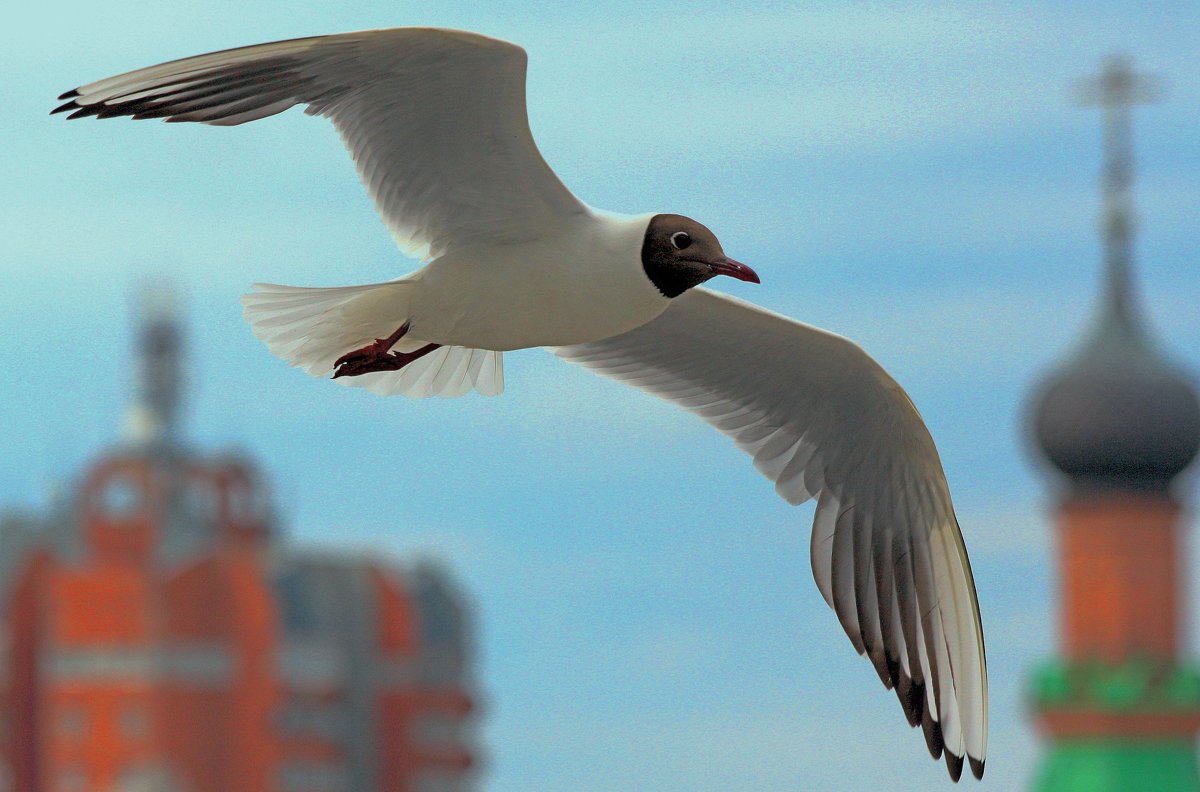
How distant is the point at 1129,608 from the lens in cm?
5241

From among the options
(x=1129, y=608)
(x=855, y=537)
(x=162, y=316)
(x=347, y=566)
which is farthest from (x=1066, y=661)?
(x=855, y=537)

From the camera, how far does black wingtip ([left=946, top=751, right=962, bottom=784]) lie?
22.4ft

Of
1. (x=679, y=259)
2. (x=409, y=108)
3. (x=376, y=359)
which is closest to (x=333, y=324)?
(x=376, y=359)

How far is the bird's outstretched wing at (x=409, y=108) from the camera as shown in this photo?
580cm

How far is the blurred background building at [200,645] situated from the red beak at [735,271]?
3864cm

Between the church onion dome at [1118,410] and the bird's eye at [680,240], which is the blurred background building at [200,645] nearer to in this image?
the church onion dome at [1118,410]

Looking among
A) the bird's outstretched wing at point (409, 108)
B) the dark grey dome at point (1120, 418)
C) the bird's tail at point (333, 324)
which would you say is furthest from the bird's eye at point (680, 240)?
the dark grey dome at point (1120, 418)

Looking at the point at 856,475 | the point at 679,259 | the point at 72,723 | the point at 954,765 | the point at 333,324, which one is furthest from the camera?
the point at 72,723

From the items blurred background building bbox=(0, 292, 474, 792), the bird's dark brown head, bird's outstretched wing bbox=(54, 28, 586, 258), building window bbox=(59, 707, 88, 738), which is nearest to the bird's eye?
the bird's dark brown head

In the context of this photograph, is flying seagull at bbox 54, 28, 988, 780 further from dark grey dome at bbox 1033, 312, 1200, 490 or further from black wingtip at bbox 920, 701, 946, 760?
dark grey dome at bbox 1033, 312, 1200, 490

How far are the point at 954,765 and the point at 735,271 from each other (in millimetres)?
1683

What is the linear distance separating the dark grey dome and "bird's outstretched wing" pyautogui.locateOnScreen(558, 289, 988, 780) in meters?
43.5

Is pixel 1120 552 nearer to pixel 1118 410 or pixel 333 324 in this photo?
pixel 1118 410

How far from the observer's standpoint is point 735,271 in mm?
6051
